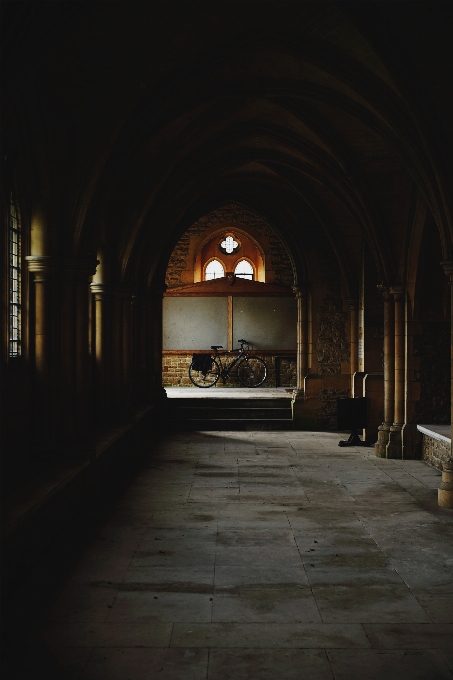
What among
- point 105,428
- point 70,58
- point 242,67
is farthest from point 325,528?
point 242,67

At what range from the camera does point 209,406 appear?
14.4 meters

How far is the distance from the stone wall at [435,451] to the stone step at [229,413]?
4368mm

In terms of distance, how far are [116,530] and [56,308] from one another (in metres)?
1.97

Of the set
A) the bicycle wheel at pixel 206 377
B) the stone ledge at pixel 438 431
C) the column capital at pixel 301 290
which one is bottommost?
the stone ledge at pixel 438 431

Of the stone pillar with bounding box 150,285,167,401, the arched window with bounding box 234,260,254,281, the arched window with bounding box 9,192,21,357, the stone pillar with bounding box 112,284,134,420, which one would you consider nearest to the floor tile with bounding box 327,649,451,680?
the arched window with bounding box 9,192,21,357

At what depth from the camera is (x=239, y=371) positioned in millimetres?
18391

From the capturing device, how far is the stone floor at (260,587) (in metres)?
3.56

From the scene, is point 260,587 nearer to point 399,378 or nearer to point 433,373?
point 399,378

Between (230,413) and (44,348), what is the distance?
7956 mm

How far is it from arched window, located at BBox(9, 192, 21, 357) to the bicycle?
11.4 m

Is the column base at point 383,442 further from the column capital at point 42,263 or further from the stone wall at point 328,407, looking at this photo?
the column capital at point 42,263

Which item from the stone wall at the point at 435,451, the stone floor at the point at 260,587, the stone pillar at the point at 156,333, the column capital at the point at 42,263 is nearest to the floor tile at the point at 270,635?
the stone floor at the point at 260,587

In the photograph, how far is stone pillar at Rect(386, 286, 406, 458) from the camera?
1033 centimetres

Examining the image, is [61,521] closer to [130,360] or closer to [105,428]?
[105,428]
